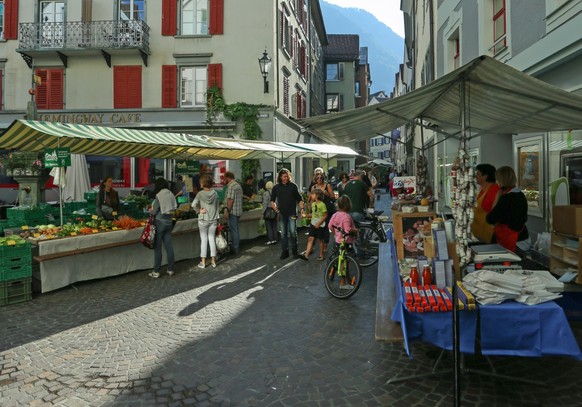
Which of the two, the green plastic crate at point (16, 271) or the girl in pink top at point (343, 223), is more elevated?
the girl in pink top at point (343, 223)

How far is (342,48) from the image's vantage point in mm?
46562

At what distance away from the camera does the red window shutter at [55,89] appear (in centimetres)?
2052

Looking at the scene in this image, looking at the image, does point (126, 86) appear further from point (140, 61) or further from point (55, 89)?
point (55, 89)

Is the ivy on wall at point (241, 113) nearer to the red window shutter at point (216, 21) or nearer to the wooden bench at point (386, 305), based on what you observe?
the red window shutter at point (216, 21)

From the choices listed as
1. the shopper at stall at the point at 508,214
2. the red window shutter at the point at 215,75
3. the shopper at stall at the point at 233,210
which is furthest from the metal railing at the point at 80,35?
the shopper at stall at the point at 508,214

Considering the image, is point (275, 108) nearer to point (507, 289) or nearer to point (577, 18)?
point (577, 18)

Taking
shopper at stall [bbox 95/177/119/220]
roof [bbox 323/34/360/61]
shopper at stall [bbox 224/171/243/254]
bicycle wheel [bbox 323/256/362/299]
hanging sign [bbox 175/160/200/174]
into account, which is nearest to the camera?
bicycle wheel [bbox 323/256/362/299]

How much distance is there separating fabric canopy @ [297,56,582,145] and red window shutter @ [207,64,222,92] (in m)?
14.1

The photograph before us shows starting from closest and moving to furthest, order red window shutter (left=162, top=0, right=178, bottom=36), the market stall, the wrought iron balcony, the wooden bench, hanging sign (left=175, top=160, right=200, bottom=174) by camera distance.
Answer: the wooden bench, the market stall, hanging sign (left=175, top=160, right=200, bottom=174), the wrought iron balcony, red window shutter (left=162, top=0, right=178, bottom=36)

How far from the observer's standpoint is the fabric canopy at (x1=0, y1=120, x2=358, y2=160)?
732 cm

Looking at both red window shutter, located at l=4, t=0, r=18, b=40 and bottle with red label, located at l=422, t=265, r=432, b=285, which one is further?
red window shutter, located at l=4, t=0, r=18, b=40

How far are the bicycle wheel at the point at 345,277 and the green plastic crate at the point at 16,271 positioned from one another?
4.52 m

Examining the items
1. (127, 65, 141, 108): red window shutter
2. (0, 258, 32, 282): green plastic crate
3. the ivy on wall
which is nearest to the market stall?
(0, 258, 32, 282): green plastic crate

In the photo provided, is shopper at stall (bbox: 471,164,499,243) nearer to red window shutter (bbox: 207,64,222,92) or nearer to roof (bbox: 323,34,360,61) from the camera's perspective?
red window shutter (bbox: 207,64,222,92)
